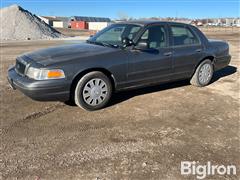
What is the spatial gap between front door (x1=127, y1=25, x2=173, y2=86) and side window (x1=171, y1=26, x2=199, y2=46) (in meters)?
0.28

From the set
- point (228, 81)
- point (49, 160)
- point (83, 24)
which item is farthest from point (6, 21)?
point (83, 24)

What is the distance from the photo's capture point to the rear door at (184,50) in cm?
634

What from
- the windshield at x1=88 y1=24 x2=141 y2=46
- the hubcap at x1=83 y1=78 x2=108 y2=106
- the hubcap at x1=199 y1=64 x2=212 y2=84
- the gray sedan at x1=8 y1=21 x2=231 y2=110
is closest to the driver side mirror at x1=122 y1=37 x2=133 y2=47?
the gray sedan at x1=8 y1=21 x2=231 y2=110

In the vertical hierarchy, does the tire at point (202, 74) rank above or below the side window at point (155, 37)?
below

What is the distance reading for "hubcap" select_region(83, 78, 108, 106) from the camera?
17.1ft

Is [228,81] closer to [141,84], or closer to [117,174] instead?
[141,84]

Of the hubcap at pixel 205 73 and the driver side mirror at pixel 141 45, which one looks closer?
the driver side mirror at pixel 141 45

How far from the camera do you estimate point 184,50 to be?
6.50 m

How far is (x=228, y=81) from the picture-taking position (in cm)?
786

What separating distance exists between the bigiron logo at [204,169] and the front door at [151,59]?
8.20ft

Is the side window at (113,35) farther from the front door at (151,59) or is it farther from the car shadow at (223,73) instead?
the car shadow at (223,73)

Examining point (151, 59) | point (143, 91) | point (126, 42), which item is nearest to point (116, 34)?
point (126, 42)

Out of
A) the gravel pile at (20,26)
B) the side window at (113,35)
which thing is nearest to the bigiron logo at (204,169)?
the side window at (113,35)

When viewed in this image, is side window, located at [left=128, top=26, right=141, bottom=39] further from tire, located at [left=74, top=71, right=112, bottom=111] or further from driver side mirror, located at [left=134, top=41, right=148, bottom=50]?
tire, located at [left=74, top=71, right=112, bottom=111]
